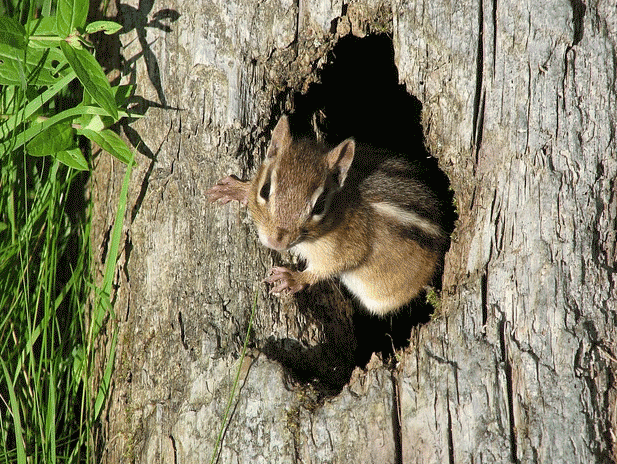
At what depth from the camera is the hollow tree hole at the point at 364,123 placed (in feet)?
13.2

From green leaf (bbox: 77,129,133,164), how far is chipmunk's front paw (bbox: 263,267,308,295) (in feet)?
3.24

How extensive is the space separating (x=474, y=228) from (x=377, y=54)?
166 centimetres

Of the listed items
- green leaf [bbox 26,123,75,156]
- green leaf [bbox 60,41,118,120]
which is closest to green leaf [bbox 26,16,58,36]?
green leaf [bbox 60,41,118,120]

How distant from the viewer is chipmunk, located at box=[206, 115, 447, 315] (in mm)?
3760

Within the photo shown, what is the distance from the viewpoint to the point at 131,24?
398 centimetres

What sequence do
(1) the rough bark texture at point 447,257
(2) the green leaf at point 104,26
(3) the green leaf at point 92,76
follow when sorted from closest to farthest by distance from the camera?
(1) the rough bark texture at point 447,257
(3) the green leaf at point 92,76
(2) the green leaf at point 104,26

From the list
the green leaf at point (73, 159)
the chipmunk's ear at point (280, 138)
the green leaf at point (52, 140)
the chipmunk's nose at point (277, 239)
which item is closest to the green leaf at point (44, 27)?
the green leaf at point (52, 140)

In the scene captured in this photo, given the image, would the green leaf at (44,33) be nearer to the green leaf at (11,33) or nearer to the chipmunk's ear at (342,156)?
the green leaf at (11,33)

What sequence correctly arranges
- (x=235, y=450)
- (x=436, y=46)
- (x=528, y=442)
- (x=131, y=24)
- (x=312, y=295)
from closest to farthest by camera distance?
(x=528, y=442), (x=235, y=450), (x=436, y=46), (x=131, y=24), (x=312, y=295)

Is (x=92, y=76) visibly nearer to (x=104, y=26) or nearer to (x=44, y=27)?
(x=104, y=26)

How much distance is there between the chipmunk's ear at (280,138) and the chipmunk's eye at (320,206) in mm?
345

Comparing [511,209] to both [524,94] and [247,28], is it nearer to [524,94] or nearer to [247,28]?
[524,94]

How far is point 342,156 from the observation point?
3.97 meters

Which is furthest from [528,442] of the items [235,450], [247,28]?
[247,28]
